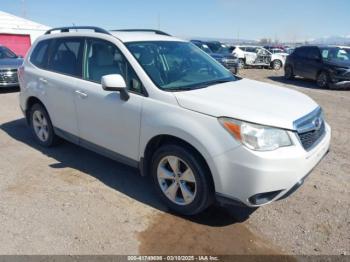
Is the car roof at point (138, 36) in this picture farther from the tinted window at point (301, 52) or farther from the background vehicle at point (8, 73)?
the tinted window at point (301, 52)

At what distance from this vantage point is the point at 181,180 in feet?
11.7

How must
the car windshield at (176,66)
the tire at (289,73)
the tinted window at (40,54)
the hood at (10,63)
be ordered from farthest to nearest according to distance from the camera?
the tire at (289,73)
the hood at (10,63)
the tinted window at (40,54)
the car windshield at (176,66)

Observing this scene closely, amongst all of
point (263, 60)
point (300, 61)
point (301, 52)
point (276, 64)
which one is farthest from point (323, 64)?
point (263, 60)

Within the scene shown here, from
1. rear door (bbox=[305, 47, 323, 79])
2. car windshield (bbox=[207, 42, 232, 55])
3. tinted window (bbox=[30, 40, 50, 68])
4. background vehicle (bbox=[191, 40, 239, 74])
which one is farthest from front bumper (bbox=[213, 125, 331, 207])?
car windshield (bbox=[207, 42, 232, 55])

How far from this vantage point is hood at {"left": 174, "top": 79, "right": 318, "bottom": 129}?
10.2 ft

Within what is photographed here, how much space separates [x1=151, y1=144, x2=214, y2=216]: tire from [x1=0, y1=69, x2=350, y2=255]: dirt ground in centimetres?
18

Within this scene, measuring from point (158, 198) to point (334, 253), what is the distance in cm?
188

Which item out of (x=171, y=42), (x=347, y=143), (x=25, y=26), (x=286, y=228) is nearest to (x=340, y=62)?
(x=347, y=143)

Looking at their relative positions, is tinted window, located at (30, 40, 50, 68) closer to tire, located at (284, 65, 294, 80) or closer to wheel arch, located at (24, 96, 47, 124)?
wheel arch, located at (24, 96, 47, 124)

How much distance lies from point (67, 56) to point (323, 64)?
11601 millimetres

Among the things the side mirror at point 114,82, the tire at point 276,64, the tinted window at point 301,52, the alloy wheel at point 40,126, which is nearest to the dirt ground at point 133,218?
the alloy wheel at point 40,126

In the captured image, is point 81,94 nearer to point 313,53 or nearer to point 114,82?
point 114,82

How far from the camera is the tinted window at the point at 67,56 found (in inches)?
A: 181

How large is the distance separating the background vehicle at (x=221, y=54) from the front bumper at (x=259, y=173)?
1469 cm
